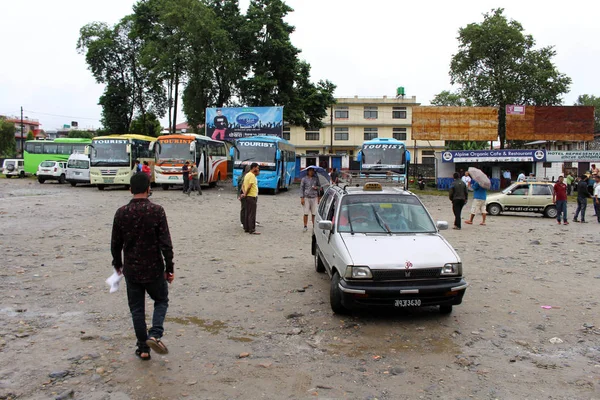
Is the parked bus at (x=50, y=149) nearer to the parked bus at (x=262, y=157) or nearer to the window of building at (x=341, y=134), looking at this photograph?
the parked bus at (x=262, y=157)

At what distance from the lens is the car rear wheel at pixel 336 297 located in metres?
6.21

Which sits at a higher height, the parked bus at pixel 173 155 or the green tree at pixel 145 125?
the green tree at pixel 145 125

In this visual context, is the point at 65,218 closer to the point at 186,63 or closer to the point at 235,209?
the point at 235,209

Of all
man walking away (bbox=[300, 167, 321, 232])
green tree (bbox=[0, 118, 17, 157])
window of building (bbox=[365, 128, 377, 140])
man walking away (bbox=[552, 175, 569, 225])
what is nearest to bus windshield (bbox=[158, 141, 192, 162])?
man walking away (bbox=[300, 167, 321, 232])

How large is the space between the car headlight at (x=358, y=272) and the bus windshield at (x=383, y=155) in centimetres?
2395

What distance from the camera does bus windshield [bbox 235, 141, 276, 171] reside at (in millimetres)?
28922

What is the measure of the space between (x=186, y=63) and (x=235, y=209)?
25121 millimetres

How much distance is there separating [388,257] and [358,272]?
42cm

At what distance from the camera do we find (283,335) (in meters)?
5.77

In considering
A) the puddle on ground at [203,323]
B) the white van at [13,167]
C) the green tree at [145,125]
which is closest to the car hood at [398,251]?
the puddle on ground at [203,323]

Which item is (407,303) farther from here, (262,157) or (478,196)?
(262,157)

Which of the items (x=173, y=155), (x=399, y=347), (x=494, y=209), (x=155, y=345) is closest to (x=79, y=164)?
(x=173, y=155)

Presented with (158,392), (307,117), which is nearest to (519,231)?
(158,392)

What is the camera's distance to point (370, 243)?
655 centimetres
